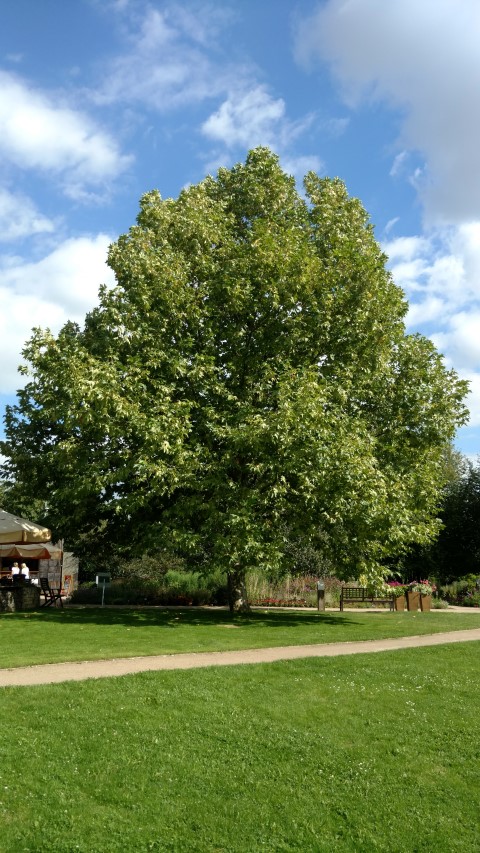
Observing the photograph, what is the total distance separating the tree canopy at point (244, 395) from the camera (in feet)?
52.9

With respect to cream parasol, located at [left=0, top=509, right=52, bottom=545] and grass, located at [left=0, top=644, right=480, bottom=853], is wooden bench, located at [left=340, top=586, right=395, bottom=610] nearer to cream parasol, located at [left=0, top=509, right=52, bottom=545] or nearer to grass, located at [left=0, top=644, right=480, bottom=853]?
cream parasol, located at [left=0, top=509, right=52, bottom=545]

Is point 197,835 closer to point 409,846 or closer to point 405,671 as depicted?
point 409,846

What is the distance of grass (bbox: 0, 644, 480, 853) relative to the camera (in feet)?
17.8

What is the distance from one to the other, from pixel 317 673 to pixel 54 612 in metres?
11.9

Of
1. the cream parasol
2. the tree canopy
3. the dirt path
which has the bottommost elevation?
the dirt path

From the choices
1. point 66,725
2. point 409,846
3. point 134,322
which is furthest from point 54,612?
point 409,846

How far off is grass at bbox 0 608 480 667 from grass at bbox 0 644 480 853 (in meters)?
2.74

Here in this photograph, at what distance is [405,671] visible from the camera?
34.6ft

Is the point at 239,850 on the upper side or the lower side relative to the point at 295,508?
lower

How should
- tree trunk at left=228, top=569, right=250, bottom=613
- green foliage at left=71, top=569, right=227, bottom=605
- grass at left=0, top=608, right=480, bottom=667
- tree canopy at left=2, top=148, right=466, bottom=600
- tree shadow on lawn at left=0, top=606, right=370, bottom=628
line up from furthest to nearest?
green foliage at left=71, top=569, right=227, bottom=605 < tree trunk at left=228, top=569, right=250, bottom=613 < tree shadow on lawn at left=0, top=606, right=370, bottom=628 < tree canopy at left=2, top=148, right=466, bottom=600 < grass at left=0, top=608, right=480, bottom=667

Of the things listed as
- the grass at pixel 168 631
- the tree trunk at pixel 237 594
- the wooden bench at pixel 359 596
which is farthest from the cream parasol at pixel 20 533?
the wooden bench at pixel 359 596

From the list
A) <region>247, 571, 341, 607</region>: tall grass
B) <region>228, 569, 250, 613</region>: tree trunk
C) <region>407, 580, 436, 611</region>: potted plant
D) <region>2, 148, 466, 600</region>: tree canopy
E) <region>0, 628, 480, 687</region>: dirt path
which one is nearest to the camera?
<region>0, 628, 480, 687</region>: dirt path

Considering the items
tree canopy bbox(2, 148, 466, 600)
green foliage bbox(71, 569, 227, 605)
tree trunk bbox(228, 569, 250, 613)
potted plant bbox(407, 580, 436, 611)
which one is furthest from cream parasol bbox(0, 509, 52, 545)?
→ potted plant bbox(407, 580, 436, 611)

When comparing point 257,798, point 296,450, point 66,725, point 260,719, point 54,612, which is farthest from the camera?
point 54,612
